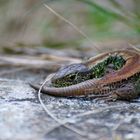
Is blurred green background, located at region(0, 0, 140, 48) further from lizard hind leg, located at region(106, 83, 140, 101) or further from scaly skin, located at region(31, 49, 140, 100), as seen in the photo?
lizard hind leg, located at region(106, 83, 140, 101)

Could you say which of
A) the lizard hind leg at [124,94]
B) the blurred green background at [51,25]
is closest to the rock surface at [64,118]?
the lizard hind leg at [124,94]

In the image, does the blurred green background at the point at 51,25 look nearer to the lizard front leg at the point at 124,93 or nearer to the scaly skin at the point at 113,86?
the scaly skin at the point at 113,86

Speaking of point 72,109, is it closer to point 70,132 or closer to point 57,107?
point 57,107

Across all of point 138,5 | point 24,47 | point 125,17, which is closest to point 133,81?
point 125,17

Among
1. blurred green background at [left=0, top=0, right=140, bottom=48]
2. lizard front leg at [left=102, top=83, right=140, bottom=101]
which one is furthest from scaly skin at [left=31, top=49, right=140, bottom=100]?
blurred green background at [left=0, top=0, right=140, bottom=48]

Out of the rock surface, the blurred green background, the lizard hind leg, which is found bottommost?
the rock surface

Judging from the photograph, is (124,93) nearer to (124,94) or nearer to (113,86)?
(124,94)
